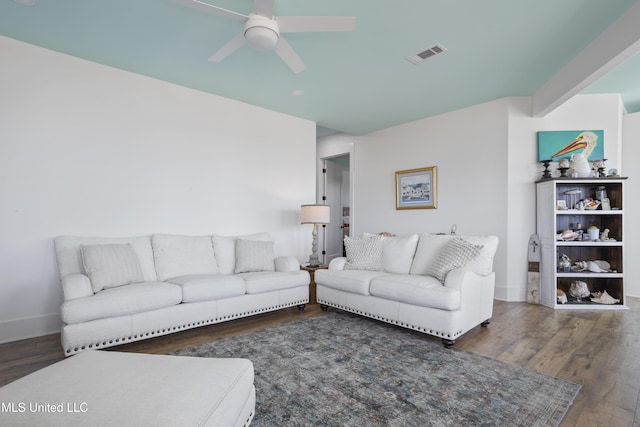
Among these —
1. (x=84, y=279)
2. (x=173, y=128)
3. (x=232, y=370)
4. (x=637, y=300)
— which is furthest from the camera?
(x=637, y=300)

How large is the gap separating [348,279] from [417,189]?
2.47 metres

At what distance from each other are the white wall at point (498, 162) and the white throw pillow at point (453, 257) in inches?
64.4

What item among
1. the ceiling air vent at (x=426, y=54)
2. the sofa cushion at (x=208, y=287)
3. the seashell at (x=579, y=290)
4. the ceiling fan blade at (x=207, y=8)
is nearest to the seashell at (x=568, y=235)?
the seashell at (x=579, y=290)

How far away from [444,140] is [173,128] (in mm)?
3788

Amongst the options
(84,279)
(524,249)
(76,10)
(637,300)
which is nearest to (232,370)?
(84,279)

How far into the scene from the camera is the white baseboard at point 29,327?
9.04ft

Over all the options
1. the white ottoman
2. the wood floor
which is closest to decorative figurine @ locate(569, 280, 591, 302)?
the wood floor

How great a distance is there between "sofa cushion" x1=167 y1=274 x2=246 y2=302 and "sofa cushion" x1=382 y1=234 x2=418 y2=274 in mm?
1597

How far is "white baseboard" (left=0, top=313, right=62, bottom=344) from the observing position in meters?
2.76

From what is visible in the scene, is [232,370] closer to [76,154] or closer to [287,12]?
[287,12]

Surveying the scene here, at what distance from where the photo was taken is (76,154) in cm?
313

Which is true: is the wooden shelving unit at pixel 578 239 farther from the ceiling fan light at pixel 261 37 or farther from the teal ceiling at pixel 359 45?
the ceiling fan light at pixel 261 37

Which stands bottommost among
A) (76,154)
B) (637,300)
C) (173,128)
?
(637,300)

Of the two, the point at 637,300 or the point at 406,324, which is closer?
the point at 406,324
